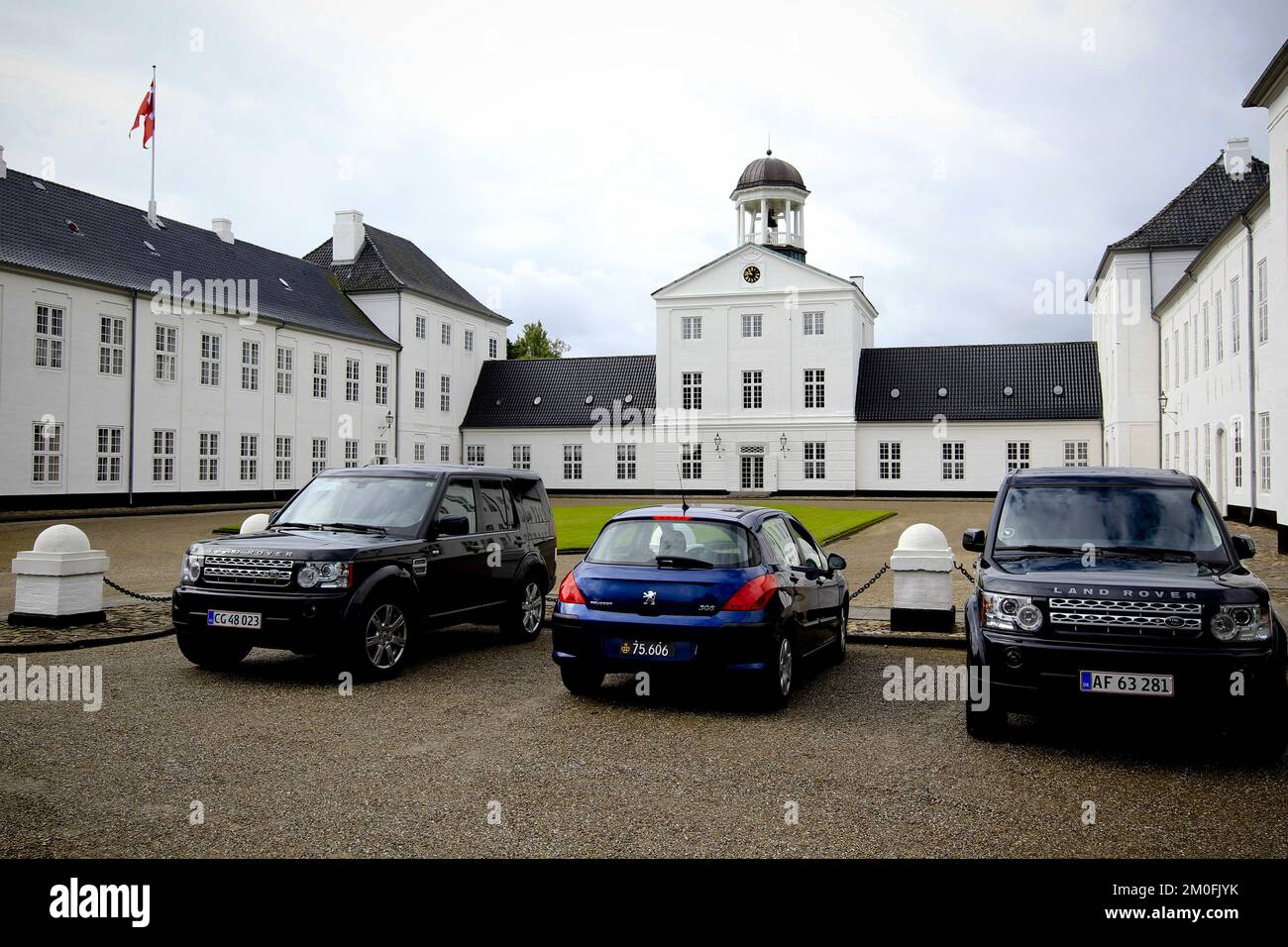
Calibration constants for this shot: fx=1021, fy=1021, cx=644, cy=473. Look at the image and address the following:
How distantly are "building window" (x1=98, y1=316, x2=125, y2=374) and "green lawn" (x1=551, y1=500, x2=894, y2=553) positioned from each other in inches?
668

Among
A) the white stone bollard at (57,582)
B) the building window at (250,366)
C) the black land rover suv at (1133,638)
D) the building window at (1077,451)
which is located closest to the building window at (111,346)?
the building window at (250,366)

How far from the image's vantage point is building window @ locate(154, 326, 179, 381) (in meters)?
39.0

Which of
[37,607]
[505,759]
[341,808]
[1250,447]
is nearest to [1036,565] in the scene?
[505,759]

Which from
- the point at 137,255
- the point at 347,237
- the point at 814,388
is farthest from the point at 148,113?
the point at 814,388

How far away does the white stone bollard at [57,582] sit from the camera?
11188mm

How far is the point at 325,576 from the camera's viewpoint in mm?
8609

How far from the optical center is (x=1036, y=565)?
6969 mm

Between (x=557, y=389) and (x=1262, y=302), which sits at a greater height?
(x=557, y=389)

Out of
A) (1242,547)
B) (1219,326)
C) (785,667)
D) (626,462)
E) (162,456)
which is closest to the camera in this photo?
(1242,547)

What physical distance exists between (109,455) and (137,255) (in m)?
8.41

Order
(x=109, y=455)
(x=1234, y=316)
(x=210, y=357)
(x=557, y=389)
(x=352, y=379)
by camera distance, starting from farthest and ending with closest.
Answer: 1. (x=557, y=389)
2. (x=352, y=379)
3. (x=210, y=357)
4. (x=109, y=455)
5. (x=1234, y=316)

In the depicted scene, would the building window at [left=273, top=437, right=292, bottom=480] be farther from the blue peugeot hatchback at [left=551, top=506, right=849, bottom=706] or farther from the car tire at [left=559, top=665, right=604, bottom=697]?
the car tire at [left=559, top=665, right=604, bottom=697]

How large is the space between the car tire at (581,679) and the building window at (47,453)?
3234 centimetres

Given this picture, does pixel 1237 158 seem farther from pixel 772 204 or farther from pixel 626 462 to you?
pixel 626 462
